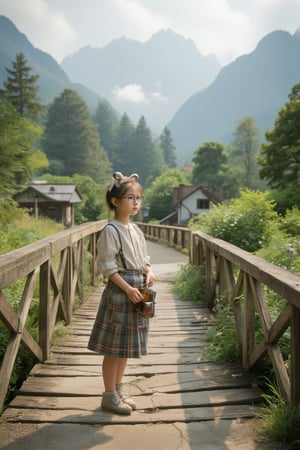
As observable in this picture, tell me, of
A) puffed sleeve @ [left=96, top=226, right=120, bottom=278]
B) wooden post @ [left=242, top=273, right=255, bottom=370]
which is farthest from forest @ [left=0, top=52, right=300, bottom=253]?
puffed sleeve @ [left=96, top=226, right=120, bottom=278]

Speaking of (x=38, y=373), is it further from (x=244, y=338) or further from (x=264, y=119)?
(x=264, y=119)

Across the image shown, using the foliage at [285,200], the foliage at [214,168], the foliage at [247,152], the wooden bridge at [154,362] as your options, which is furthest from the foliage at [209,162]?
the wooden bridge at [154,362]

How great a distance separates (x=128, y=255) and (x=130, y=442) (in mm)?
1106

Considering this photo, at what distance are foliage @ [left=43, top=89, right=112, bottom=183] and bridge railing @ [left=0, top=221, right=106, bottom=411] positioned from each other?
67.8m

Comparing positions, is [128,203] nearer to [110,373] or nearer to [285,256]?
[110,373]

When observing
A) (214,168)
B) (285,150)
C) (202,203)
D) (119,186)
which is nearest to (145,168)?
(214,168)

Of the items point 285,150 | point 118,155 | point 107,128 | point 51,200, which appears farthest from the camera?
point 107,128

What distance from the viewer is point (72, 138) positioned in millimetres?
72750

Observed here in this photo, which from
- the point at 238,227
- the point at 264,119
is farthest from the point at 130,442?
the point at 264,119

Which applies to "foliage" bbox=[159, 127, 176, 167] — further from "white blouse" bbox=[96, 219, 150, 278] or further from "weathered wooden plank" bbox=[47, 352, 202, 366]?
"white blouse" bbox=[96, 219, 150, 278]

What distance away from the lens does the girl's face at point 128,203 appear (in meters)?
2.91

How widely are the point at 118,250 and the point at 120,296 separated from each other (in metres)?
0.30

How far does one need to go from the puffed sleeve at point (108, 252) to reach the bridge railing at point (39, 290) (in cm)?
53

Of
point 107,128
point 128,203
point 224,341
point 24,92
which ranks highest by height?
point 107,128
